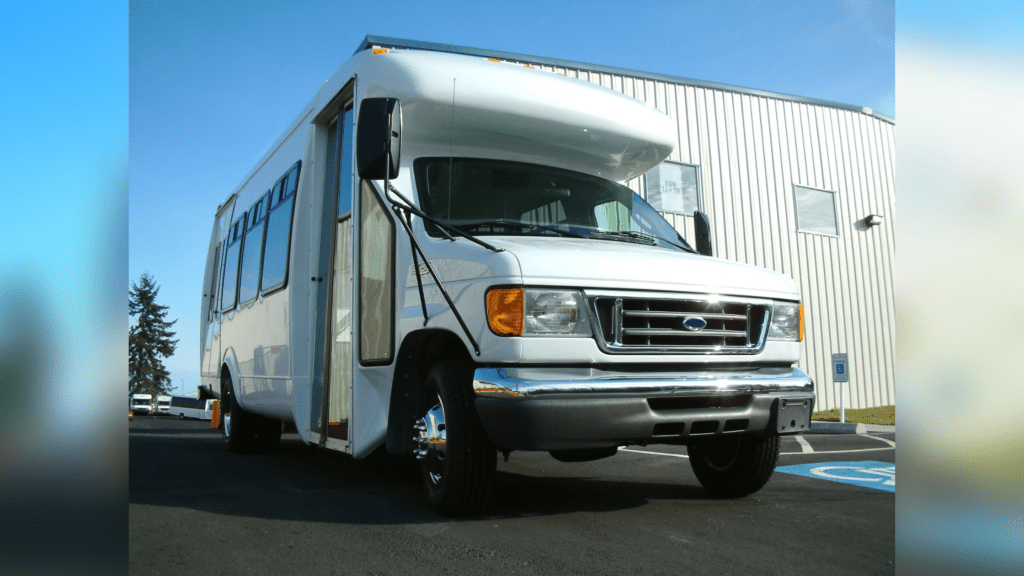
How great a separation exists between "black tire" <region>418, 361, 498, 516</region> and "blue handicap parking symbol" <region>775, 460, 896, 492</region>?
276 cm

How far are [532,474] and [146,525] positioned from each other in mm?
3002

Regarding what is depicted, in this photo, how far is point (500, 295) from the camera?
3.72 m

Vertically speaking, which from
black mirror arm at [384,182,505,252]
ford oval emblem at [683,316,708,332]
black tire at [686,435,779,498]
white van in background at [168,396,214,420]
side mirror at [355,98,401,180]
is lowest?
white van in background at [168,396,214,420]

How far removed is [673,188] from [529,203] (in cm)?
1072

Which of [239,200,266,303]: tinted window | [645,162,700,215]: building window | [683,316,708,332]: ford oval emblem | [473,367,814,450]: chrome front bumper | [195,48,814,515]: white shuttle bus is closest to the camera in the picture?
[473,367,814,450]: chrome front bumper

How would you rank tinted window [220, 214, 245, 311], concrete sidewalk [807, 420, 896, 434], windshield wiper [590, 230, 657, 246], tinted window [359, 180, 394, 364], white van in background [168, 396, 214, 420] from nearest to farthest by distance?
tinted window [359, 180, 394, 364], windshield wiper [590, 230, 657, 246], tinted window [220, 214, 245, 311], concrete sidewalk [807, 420, 896, 434], white van in background [168, 396, 214, 420]

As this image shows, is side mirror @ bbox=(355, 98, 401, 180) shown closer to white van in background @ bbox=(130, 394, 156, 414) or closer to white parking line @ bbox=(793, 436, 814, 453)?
white parking line @ bbox=(793, 436, 814, 453)

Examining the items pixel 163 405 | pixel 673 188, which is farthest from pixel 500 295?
pixel 163 405

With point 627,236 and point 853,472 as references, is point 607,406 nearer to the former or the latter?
point 627,236

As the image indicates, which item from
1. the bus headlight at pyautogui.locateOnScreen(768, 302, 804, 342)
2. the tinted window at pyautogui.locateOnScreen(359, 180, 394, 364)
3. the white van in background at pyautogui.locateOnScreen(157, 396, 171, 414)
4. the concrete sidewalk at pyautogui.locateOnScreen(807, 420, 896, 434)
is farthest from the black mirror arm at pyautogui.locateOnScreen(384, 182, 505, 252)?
the white van in background at pyautogui.locateOnScreen(157, 396, 171, 414)

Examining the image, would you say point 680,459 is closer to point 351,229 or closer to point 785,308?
point 785,308

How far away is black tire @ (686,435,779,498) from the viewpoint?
4.57 meters

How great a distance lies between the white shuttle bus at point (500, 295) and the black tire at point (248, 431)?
1896 millimetres

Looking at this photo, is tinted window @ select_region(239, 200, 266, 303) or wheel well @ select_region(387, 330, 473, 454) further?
tinted window @ select_region(239, 200, 266, 303)
